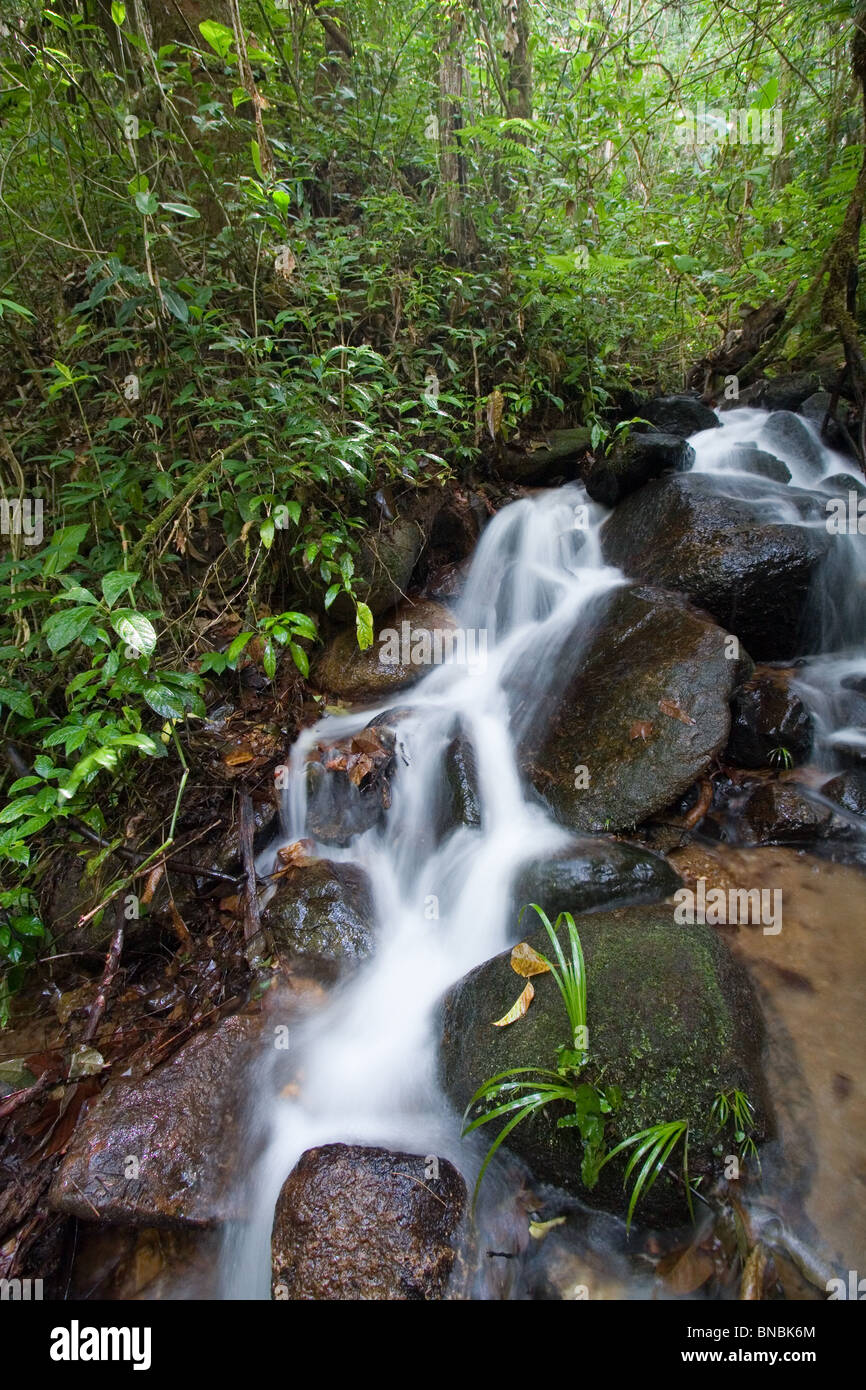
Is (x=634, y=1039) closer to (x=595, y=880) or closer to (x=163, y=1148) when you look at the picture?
(x=595, y=880)

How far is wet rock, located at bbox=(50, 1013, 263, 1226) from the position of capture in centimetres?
224

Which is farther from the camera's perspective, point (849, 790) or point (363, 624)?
point (363, 624)

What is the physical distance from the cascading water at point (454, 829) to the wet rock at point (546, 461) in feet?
0.80

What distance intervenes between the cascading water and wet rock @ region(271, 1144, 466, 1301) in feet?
0.75

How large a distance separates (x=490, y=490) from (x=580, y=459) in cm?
114

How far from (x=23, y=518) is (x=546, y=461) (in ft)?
15.5

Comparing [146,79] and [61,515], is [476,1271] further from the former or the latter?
[146,79]

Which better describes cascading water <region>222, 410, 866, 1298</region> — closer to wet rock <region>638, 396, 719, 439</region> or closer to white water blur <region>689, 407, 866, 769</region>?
white water blur <region>689, 407, 866, 769</region>

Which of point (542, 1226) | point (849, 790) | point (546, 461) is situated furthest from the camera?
point (546, 461)

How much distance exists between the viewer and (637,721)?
3.81 meters

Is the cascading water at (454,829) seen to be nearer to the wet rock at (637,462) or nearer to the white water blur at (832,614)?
the white water blur at (832,614)

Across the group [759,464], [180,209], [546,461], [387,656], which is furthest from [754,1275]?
[759,464]

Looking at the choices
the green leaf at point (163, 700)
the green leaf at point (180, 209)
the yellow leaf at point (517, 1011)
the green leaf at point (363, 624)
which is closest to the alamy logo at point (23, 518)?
the green leaf at point (163, 700)
